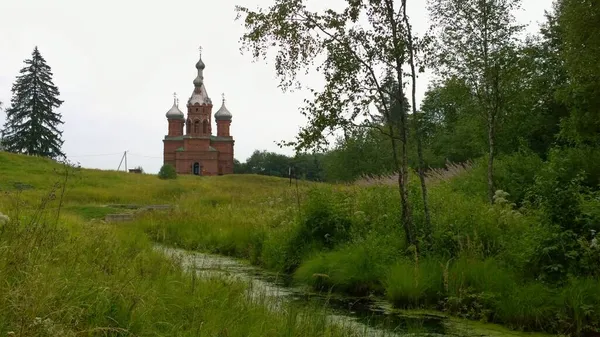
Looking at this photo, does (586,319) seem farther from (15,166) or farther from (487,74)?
(15,166)

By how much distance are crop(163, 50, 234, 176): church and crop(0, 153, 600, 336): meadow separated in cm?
6578

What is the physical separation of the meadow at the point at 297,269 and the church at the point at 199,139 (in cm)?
6578

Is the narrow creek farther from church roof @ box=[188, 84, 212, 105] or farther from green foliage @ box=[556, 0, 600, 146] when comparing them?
church roof @ box=[188, 84, 212, 105]

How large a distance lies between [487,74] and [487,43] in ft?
4.72

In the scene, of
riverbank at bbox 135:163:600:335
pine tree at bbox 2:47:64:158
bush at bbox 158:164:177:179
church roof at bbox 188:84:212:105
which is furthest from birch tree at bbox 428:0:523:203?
church roof at bbox 188:84:212:105

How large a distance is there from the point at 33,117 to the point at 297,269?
2289 inches

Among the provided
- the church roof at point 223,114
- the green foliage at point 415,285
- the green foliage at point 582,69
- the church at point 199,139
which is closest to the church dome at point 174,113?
the church at point 199,139

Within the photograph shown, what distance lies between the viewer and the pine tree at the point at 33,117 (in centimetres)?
6075

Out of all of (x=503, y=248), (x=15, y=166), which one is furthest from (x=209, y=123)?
(x=503, y=248)

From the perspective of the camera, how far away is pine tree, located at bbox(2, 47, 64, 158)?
199 ft

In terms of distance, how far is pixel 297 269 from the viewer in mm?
10742

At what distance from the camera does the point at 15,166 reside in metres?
36.8

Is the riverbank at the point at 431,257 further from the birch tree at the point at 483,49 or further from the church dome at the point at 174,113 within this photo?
the church dome at the point at 174,113

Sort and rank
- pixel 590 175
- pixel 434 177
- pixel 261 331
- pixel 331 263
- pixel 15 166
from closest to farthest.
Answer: pixel 261 331, pixel 331 263, pixel 590 175, pixel 434 177, pixel 15 166
